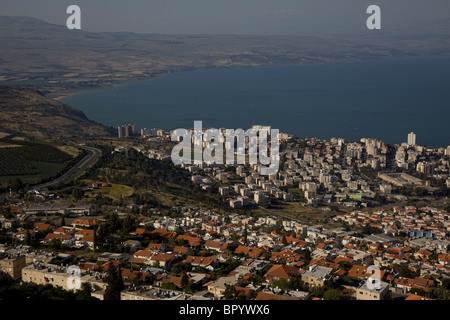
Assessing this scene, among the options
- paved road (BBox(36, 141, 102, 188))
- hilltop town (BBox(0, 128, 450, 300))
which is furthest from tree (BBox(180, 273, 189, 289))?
paved road (BBox(36, 141, 102, 188))

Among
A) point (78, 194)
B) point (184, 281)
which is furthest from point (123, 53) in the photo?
point (184, 281)

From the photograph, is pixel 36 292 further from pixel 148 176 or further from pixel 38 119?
pixel 38 119

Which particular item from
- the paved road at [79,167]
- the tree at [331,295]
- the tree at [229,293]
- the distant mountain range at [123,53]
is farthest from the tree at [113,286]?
the distant mountain range at [123,53]

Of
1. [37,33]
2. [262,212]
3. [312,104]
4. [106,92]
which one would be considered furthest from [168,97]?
[37,33]

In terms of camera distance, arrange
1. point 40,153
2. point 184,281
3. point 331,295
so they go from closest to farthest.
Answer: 1. point 331,295
2. point 184,281
3. point 40,153

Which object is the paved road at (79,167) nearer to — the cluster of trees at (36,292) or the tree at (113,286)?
the cluster of trees at (36,292)

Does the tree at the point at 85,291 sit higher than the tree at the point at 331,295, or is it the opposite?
the tree at the point at 85,291

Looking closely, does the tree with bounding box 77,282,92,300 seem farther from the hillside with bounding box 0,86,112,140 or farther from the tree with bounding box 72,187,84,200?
the hillside with bounding box 0,86,112,140
